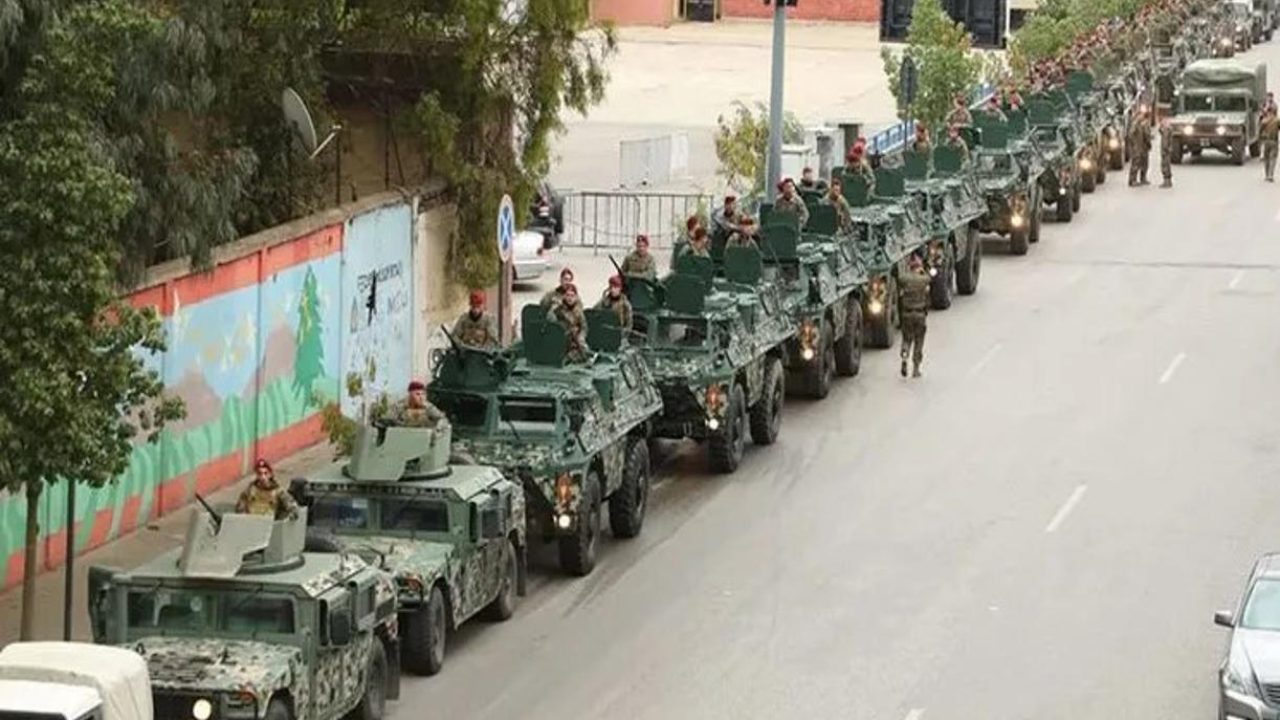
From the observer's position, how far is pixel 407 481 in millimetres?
25344

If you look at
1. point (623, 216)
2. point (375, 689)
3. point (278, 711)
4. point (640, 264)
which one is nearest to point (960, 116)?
point (623, 216)

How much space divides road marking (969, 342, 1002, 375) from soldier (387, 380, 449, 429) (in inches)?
545

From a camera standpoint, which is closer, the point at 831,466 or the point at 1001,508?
the point at 1001,508

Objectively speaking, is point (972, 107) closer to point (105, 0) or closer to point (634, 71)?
point (634, 71)

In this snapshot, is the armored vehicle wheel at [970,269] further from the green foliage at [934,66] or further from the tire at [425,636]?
the tire at [425,636]

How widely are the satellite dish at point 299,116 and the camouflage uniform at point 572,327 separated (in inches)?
193

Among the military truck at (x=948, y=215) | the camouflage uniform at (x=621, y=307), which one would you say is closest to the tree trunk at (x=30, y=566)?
the camouflage uniform at (x=621, y=307)

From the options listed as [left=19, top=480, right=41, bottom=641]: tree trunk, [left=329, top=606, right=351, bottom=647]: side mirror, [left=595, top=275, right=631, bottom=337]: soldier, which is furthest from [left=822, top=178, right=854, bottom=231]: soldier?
[left=329, top=606, right=351, bottom=647]: side mirror

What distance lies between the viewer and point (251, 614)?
2183 cm

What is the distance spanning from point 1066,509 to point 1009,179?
17.2 m

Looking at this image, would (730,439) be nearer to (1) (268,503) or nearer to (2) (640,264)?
(2) (640,264)

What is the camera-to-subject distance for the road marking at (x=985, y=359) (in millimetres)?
→ 39125

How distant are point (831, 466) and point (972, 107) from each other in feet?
76.7

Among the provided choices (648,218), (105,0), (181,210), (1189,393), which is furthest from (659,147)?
(105,0)
